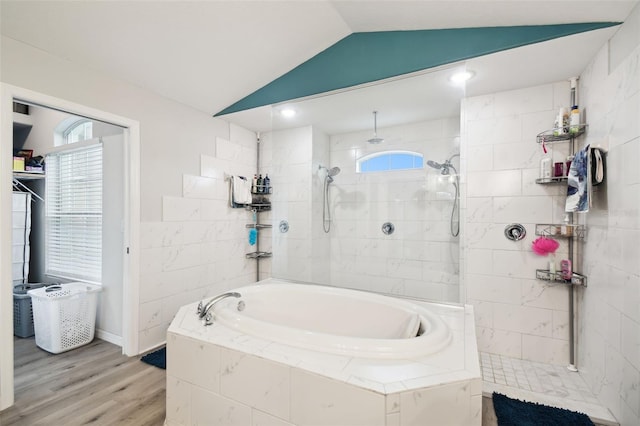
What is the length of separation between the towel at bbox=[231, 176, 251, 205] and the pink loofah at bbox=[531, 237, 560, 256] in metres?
2.97

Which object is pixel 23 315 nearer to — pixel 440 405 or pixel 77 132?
pixel 77 132

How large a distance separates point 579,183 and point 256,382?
7.99 feet

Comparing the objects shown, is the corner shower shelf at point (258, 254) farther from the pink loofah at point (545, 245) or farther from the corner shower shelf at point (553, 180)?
the corner shower shelf at point (553, 180)

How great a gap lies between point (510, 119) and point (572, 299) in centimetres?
157

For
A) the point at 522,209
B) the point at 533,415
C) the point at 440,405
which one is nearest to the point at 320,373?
the point at 440,405

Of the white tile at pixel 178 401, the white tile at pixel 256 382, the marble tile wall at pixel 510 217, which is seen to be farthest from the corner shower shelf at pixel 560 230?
the white tile at pixel 178 401

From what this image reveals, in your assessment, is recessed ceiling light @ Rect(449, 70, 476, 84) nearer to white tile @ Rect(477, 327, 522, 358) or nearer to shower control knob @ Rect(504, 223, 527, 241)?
shower control knob @ Rect(504, 223, 527, 241)

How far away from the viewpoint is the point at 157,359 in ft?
7.95

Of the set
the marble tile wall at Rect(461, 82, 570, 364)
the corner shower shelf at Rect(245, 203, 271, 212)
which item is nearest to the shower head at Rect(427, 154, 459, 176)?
the marble tile wall at Rect(461, 82, 570, 364)

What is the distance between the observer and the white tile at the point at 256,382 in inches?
50.3

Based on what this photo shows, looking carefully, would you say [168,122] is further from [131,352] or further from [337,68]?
[131,352]

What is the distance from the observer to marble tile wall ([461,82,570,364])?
2.36 meters

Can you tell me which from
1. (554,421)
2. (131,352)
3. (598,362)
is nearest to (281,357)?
(554,421)

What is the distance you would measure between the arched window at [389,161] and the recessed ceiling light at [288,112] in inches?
34.4
